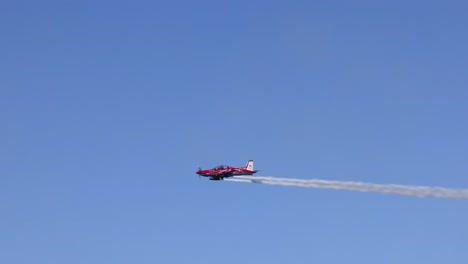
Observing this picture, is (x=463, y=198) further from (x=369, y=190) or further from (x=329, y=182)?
(x=329, y=182)

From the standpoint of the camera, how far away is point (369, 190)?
179m

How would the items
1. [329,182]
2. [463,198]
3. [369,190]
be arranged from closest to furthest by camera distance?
[463,198]
[369,190]
[329,182]

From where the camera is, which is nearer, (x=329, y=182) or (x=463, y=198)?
(x=463, y=198)

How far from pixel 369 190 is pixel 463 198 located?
31193 mm

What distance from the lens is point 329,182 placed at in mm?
193750

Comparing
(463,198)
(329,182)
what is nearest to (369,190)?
(329,182)

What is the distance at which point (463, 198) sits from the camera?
5965 inches

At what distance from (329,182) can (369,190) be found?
16.5 meters

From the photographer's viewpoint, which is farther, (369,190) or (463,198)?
Answer: (369,190)

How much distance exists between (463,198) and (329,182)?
47.7 m

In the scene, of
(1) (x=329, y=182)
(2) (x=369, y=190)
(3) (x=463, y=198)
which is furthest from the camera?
(1) (x=329, y=182)
